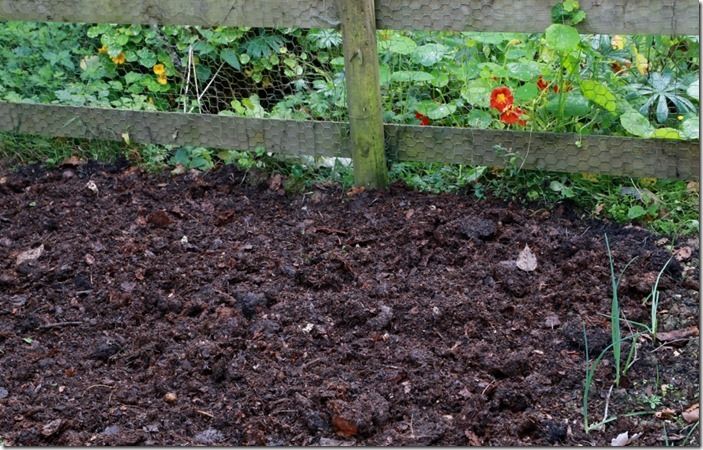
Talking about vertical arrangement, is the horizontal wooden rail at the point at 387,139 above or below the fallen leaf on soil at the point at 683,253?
above

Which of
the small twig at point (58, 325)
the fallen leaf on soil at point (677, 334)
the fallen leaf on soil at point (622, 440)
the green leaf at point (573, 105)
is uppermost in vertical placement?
the green leaf at point (573, 105)

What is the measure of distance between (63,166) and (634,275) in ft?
9.64

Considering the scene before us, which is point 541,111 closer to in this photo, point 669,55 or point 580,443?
point 669,55

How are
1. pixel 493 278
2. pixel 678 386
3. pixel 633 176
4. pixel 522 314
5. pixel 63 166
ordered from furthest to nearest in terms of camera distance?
pixel 63 166, pixel 633 176, pixel 493 278, pixel 522 314, pixel 678 386

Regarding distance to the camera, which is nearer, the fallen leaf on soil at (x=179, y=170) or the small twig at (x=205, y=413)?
the small twig at (x=205, y=413)

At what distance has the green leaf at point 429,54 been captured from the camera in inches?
179

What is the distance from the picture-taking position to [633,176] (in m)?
3.98

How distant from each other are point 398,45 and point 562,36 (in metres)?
0.94

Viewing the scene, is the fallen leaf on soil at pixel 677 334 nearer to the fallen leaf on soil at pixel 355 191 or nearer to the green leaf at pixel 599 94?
the green leaf at pixel 599 94

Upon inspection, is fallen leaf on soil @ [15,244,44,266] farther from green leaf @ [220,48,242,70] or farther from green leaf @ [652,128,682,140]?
green leaf @ [652,128,682,140]

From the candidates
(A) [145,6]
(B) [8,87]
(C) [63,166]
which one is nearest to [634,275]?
(A) [145,6]

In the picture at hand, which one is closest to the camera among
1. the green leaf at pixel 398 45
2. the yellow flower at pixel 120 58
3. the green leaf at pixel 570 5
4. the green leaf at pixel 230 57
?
the green leaf at pixel 570 5

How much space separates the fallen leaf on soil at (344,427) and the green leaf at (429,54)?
225 cm

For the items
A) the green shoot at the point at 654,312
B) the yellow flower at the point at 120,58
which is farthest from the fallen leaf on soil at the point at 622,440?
the yellow flower at the point at 120,58
